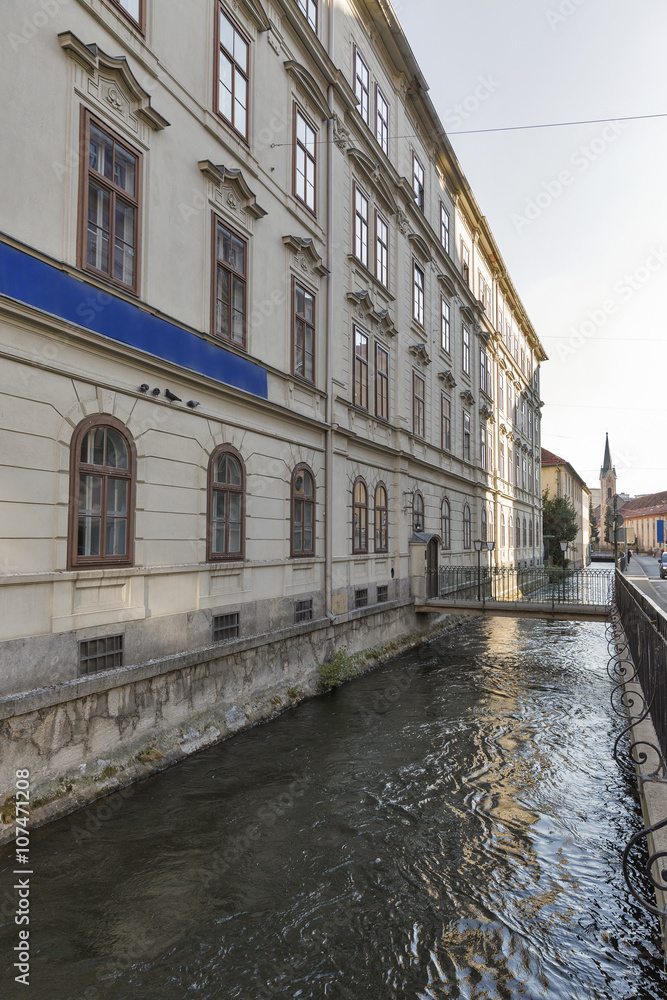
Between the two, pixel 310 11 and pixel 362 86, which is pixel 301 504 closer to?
pixel 310 11

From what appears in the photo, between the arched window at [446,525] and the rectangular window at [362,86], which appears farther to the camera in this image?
the arched window at [446,525]

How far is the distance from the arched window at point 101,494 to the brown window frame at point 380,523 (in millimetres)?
9642

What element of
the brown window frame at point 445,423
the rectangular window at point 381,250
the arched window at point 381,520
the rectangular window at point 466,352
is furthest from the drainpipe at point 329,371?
the rectangular window at point 466,352

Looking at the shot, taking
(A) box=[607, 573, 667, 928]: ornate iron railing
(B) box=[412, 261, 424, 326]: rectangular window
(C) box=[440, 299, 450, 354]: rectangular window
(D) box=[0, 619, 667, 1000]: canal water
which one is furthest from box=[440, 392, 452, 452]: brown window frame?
(D) box=[0, 619, 667, 1000]: canal water

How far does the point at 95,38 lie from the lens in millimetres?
7980

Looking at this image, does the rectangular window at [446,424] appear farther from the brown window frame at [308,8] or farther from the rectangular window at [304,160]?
the brown window frame at [308,8]

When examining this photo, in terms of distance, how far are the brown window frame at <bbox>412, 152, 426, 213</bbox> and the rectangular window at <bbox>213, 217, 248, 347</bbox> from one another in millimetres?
11544

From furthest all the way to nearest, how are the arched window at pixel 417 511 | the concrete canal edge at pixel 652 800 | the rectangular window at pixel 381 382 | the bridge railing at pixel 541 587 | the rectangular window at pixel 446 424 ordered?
the rectangular window at pixel 446 424 < the arched window at pixel 417 511 < the bridge railing at pixel 541 587 < the rectangular window at pixel 381 382 < the concrete canal edge at pixel 652 800

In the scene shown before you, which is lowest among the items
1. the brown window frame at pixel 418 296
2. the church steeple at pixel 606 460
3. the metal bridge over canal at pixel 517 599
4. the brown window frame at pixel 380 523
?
the metal bridge over canal at pixel 517 599

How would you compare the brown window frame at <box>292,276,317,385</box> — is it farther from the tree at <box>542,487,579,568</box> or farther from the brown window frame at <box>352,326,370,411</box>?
the tree at <box>542,487,579,568</box>

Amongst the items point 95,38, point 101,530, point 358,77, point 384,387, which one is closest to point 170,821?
point 101,530

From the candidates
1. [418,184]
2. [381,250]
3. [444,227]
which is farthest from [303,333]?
[444,227]

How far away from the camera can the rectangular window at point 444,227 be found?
2402cm

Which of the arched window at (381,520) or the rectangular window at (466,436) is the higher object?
the rectangular window at (466,436)
